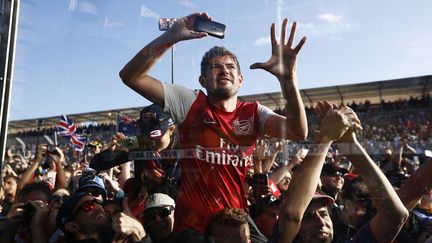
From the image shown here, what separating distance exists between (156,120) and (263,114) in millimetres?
396

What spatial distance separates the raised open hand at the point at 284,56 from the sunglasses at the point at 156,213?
0.68 m

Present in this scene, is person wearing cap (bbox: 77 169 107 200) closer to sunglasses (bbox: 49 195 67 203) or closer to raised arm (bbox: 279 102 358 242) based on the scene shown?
sunglasses (bbox: 49 195 67 203)

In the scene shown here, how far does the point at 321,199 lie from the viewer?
1.57 metres

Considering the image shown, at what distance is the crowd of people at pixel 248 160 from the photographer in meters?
1.32

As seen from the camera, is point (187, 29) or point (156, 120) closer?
point (187, 29)

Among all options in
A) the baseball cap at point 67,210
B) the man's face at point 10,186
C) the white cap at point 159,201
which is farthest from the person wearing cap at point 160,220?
the man's face at point 10,186

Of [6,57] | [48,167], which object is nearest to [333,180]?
[6,57]

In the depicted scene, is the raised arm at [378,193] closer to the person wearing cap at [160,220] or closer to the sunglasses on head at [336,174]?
the sunglasses on head at [336,174]

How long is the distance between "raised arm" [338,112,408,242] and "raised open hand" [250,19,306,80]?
0.27 meters

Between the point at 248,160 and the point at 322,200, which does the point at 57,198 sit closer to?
the point at 248,160

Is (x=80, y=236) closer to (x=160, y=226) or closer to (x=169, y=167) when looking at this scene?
(x=160, y=226)

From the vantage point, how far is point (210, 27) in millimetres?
1377

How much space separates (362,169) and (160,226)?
2.57 ft

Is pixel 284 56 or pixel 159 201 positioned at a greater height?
pixel 284 56
